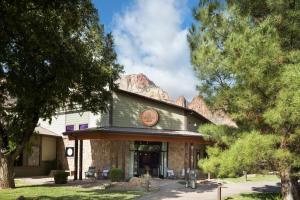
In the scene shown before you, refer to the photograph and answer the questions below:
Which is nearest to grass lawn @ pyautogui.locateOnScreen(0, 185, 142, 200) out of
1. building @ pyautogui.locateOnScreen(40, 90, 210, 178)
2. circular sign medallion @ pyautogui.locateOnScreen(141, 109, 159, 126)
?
building @ pyautogui.locateOnScreen(40, 90, 210, 178)

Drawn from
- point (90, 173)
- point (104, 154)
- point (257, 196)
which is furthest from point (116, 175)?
point (257, 196)

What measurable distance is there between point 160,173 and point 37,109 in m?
11.0

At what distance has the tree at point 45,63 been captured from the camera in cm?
1388

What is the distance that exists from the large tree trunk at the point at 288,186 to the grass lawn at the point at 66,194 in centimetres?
638

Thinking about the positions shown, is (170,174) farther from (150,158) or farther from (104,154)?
(104,154)

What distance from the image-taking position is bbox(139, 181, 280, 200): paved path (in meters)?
18.1

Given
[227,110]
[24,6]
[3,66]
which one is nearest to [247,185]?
[227,110]

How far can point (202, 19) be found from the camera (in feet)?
53.0

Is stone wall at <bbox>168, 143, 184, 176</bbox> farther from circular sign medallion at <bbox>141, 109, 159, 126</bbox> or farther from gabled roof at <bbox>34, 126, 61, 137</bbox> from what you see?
gabled roof at <bbox>34, 126, 61, 137</bbox>

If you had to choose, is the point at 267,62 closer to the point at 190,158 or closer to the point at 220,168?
the point at 220,168

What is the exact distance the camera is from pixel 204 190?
68.2 ft

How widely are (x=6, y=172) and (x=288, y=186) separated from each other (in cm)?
1486

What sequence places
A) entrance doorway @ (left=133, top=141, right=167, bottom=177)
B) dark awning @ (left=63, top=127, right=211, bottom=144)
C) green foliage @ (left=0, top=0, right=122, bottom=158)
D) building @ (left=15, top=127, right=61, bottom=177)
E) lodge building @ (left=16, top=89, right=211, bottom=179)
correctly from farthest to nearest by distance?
building @ (left=15, top=127, right=61, bottom=177) → entrance doorway @ (left=133, top=141, right=167, bottom=177) → lodge building @ (left=16, top=89, right=211, bottom=179) → dark awning @ (left=63, top=127, right=211, bottom=144) → green foliage @ (left=0, top=0, right=122, bottom=158)

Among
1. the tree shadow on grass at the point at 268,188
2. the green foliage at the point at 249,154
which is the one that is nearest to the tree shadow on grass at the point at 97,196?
the green foliage at the point at 249,154
